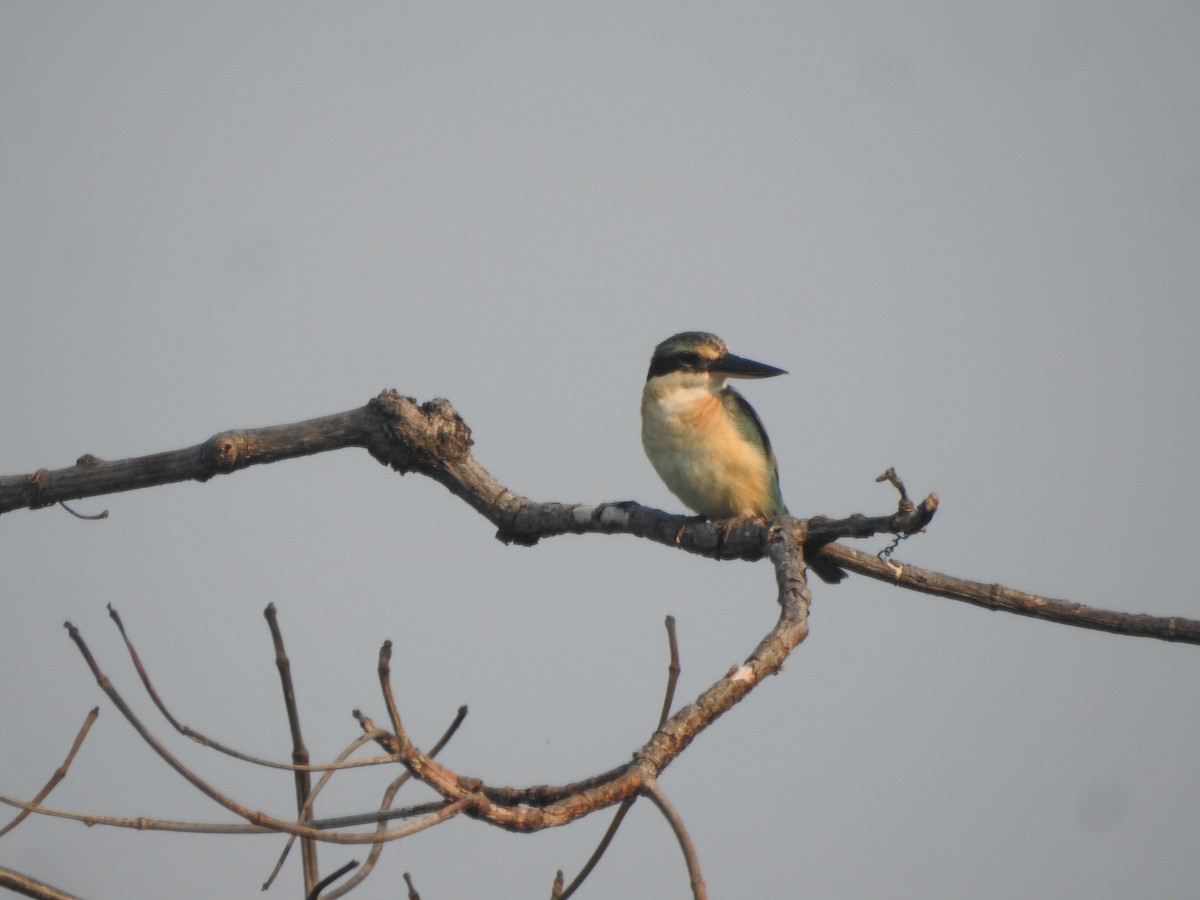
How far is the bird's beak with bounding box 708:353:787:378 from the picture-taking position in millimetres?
5043

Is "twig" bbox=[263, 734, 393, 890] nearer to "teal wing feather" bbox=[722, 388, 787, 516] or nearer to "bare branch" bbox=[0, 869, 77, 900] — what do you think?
"bare branch" bbox=[0, 869, 77, 900]

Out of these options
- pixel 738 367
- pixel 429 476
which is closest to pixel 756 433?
pixel 738 367

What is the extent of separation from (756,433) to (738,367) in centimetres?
31

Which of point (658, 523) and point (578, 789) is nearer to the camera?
point (578, 789)

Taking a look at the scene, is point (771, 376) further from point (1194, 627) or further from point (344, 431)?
point (1194, 627)

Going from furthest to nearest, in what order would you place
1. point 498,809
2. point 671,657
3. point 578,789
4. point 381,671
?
point 671,657
point 578,789
point 498,809
point 381,671

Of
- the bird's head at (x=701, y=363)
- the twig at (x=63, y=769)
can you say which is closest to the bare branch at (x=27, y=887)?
the twig at (x=63, y=769)

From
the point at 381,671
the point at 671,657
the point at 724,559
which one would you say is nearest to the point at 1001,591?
the point at 724,559

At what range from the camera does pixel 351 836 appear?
5.74 ft

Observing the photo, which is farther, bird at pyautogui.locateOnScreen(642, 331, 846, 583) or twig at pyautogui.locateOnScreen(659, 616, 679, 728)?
bird at pyautogui.locateOnScreen(642, 331, 846, 583)

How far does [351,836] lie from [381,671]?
0.88 feet

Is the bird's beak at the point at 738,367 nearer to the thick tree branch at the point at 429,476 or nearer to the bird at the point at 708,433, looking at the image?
the bird at the point at 708,433

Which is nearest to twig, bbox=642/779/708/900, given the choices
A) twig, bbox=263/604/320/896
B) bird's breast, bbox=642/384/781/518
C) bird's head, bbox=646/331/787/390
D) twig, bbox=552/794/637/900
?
twig, bbox=552/794/637/900

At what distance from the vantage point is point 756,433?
202 inches
